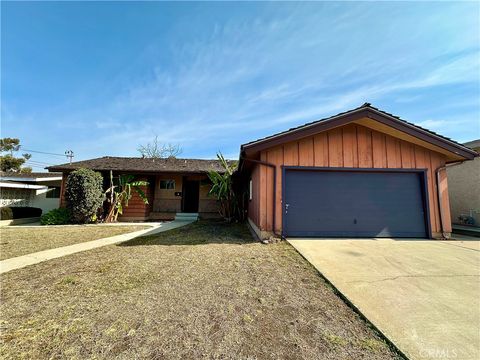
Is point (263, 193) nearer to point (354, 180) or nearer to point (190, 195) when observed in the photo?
point (354, 180)

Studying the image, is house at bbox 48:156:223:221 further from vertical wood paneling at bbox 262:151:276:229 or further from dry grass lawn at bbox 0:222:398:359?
dry grass lawn at bbox 0:222:398:359

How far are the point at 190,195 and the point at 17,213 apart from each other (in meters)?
9.32

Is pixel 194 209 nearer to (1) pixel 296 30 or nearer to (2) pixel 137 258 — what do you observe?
(2) pixel 137 258

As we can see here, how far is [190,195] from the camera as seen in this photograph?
1347cm

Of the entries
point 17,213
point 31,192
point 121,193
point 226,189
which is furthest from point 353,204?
point 31,192

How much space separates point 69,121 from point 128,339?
20.1 meters

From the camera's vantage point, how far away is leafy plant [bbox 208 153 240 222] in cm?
989

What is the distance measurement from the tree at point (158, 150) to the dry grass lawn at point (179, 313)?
89.5ft

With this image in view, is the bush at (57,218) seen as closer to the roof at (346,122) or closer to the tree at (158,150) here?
the roof at (346,122)

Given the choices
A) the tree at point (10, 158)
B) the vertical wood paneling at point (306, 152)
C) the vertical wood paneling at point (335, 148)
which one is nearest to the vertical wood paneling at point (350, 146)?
the vertical wood paneling at point (335, 148)

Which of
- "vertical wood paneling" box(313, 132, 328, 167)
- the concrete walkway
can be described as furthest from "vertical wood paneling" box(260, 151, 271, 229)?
the concrete walkway

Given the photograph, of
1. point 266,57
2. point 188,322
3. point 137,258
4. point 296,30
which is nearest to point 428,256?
point 188,322

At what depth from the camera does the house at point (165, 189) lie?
11.6 m

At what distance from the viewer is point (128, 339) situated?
6.31 feet
